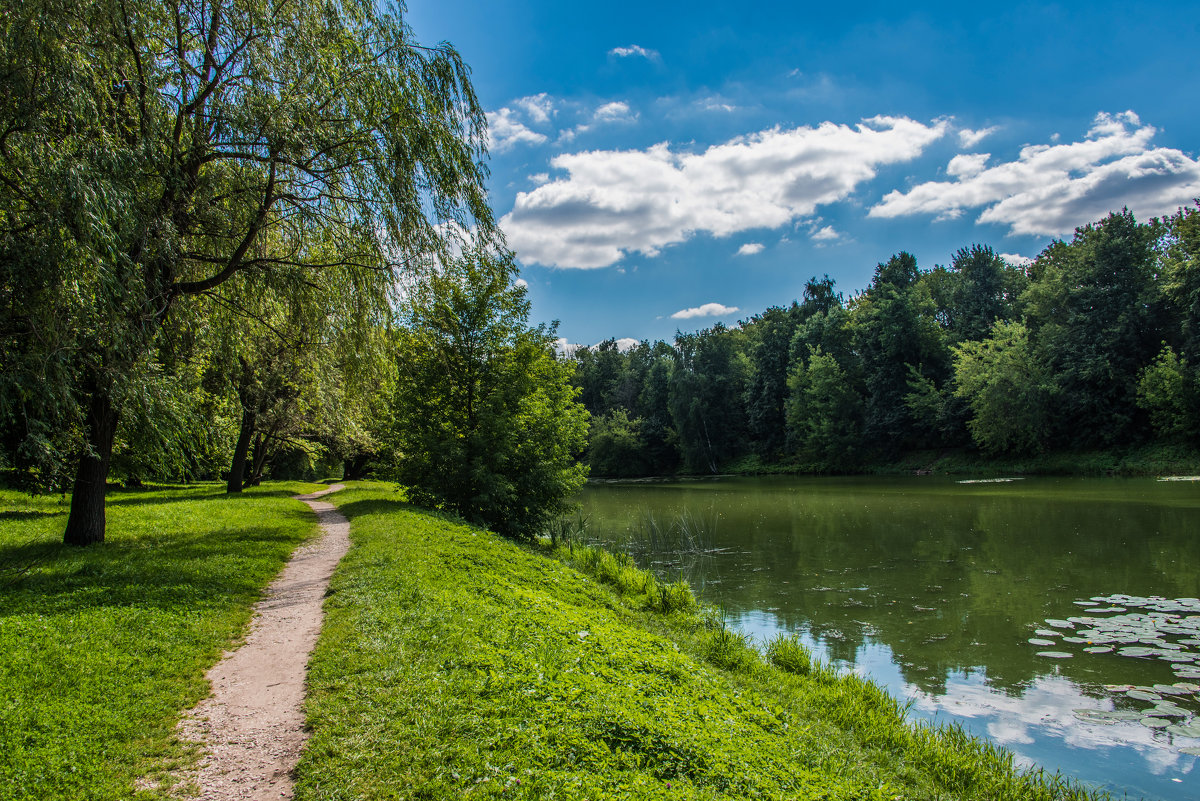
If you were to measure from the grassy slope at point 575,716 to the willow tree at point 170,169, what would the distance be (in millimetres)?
4571

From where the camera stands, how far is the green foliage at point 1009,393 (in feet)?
150

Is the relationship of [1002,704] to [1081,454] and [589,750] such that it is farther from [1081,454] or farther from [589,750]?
[1081,454]

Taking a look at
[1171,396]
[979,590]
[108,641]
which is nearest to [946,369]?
[1171,396]

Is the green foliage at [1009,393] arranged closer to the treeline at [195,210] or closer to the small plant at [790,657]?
the small plant at [790,657]

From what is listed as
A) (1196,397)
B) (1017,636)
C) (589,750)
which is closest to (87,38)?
(589,750)

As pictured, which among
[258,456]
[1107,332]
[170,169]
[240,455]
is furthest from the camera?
[1107,332]

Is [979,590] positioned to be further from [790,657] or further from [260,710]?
[260,710]

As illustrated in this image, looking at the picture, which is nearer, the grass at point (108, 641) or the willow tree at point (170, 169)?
the grass at point (108, 641)

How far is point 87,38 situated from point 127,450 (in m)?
14.0

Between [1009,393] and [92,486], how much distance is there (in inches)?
2113

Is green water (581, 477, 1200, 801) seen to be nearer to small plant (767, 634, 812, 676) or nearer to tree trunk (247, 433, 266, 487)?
small plant (767, 634, 812, 676)

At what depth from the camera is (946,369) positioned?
6041 cm

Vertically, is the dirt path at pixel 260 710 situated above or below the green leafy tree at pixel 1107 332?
below

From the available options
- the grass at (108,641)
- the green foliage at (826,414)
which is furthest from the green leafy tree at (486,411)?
the green foliage at (826,414)
